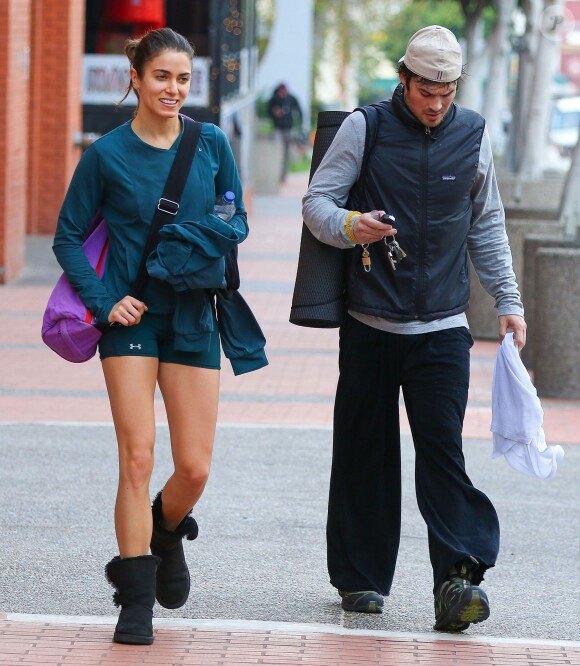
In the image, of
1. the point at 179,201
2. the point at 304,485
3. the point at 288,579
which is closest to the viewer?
the point at 179,201

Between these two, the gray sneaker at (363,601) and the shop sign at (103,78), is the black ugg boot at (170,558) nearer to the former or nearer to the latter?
the gray sneaker at (363,601)

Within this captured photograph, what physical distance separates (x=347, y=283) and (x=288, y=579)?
1.23m

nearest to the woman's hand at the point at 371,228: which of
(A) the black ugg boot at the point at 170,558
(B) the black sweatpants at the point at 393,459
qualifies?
(B) the black sweatpants at the point at 393,459

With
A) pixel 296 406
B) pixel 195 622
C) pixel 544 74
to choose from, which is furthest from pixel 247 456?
pixel 544 74

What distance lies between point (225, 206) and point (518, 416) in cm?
122

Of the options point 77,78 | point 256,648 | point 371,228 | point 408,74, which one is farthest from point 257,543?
point 77,78

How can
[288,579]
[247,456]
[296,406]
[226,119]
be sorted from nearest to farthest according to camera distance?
1. [288,579]
2. [247,456]
3. [296,406]
4. [226,119]

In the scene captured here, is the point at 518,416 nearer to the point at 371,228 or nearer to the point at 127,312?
the point at 371,228

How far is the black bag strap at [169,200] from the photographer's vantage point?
14.8ft

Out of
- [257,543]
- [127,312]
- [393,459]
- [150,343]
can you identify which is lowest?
[257,543]

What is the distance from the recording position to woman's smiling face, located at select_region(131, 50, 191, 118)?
4.50 metres

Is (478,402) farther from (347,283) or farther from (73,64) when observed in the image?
(73,64)

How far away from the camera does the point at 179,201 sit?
14.9 feet

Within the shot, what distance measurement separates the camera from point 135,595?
4.52m
